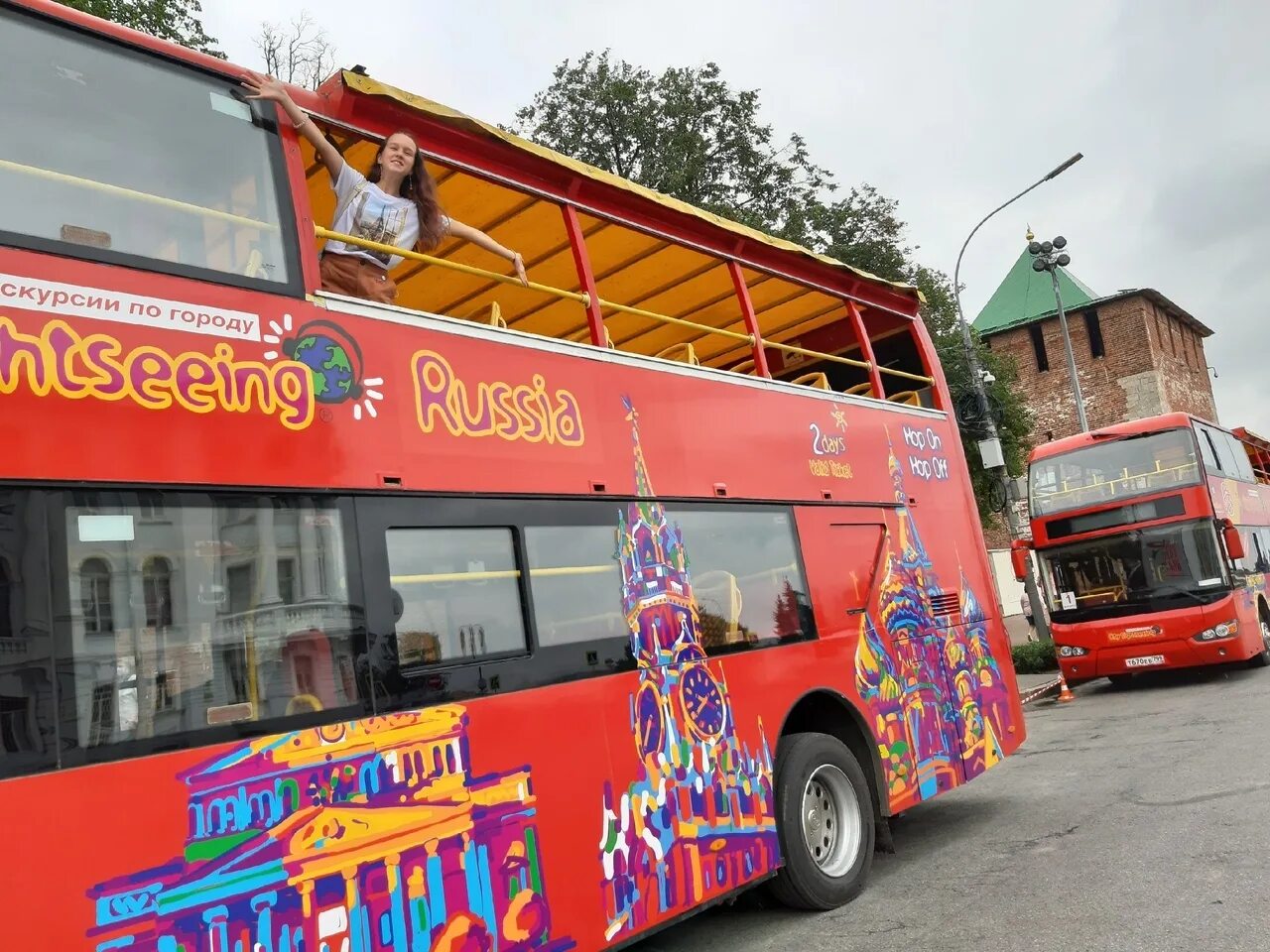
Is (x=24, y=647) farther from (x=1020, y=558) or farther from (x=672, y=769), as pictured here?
(x=1020, y=558)

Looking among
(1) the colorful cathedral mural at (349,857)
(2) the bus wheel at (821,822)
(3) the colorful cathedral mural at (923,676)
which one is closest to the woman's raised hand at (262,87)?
(1) the colorful cathedral mural at (349,857)

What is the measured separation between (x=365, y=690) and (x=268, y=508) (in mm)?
733

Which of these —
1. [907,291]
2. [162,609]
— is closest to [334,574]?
[162,609]

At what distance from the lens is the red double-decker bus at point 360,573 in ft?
9.69

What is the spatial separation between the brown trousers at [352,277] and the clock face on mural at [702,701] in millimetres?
2353

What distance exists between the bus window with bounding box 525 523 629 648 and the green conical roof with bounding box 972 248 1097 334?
143 feet

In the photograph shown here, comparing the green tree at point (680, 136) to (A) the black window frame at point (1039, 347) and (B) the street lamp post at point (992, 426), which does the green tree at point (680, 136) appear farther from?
(A) the black window frame at point (1039, 347)

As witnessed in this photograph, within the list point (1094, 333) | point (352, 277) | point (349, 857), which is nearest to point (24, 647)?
point (349, 857)

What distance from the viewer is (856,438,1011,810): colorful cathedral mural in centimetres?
646

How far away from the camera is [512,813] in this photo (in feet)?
13.0

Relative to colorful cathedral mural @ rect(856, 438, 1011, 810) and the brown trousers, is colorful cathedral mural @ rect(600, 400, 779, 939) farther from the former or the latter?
the brown trousers

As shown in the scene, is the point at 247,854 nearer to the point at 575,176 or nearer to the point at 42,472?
the point at 42,472

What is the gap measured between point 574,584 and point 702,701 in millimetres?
1054

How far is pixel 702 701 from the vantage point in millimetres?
5102
